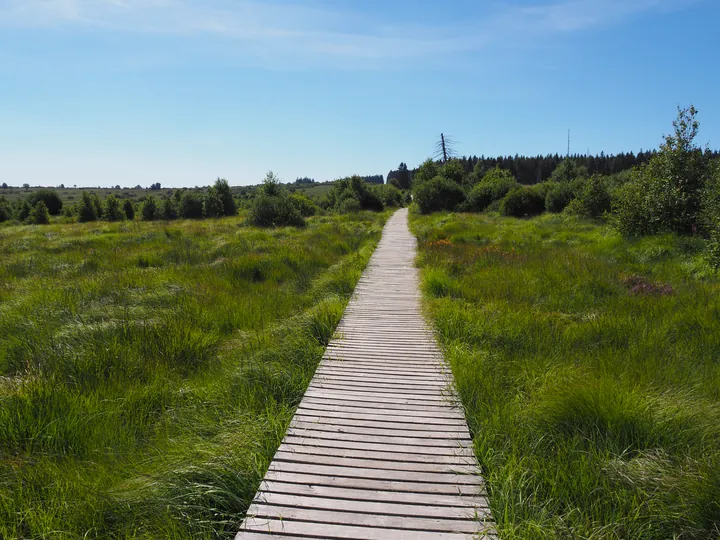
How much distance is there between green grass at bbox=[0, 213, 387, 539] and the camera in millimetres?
2705

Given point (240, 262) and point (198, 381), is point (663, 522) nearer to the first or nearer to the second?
point (198, 381)

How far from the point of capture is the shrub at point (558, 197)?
25672 millimetres

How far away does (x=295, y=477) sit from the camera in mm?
2936

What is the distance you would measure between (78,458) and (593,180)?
24.3 meters

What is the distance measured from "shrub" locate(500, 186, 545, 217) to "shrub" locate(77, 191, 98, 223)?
40.6m

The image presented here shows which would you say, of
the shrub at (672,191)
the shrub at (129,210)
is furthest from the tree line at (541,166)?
the shrub at (672,191)

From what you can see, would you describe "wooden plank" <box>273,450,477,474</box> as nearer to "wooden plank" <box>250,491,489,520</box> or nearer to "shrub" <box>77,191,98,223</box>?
"wooden plank" <box>250,491,489,520</box>

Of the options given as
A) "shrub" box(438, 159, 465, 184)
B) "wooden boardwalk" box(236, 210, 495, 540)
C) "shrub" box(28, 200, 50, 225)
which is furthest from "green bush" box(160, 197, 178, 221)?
"wooden boardwalk" box(236, 210, 495, 540)

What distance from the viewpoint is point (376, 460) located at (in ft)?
10.4

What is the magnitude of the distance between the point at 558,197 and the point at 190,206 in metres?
33.2

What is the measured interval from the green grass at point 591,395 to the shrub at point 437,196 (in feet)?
73.8

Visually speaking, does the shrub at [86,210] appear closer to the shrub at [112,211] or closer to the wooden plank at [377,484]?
the shrub at [112,211]

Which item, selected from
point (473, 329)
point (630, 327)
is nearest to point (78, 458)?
point (473, 329)

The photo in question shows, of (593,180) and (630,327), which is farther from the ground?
(593,180)
